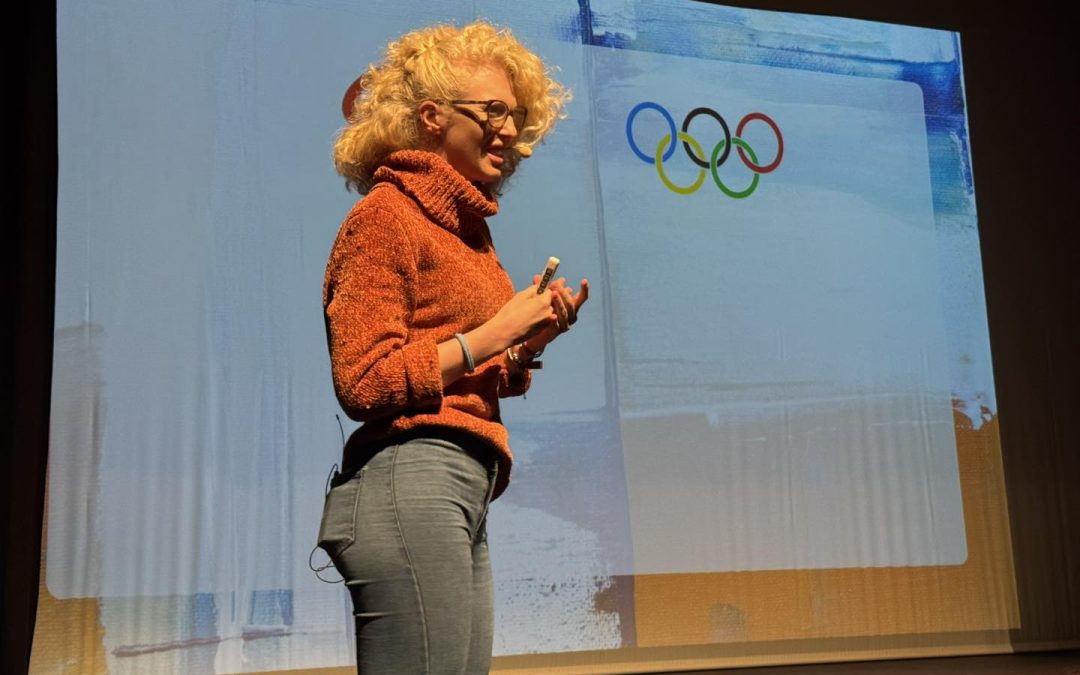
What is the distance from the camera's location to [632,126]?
3.79 metres

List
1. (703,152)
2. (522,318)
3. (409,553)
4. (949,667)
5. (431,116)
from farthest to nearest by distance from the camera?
1. (703,152)
2. (949,667)
3. (431,116)
4. (522,318)
5. (409,553)

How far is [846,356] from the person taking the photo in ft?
13.2

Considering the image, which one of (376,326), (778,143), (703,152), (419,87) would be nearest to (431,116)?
(419,87)

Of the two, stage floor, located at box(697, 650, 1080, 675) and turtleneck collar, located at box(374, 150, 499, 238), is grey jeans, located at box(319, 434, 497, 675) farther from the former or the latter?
stage floor, located at box(697, 650, 1080, 675)

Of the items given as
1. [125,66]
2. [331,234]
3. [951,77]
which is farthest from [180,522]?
[951,77]

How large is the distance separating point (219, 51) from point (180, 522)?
1.42 meters

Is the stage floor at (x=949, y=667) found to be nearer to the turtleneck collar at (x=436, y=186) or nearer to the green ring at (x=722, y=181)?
the green ring at (x=722, y=181)

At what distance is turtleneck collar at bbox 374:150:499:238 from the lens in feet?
3.67

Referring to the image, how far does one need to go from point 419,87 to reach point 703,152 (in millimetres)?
2834

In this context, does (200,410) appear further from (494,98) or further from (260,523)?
(494,98)

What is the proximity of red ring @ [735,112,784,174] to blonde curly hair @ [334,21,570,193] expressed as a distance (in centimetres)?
282

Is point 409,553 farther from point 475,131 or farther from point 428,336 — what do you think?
point 475,131

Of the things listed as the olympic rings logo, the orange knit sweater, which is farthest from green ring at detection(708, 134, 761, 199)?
the orange knit sweater

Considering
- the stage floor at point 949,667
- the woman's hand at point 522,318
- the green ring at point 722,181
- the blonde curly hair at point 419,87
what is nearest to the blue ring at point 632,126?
the green ring at point 722,181
